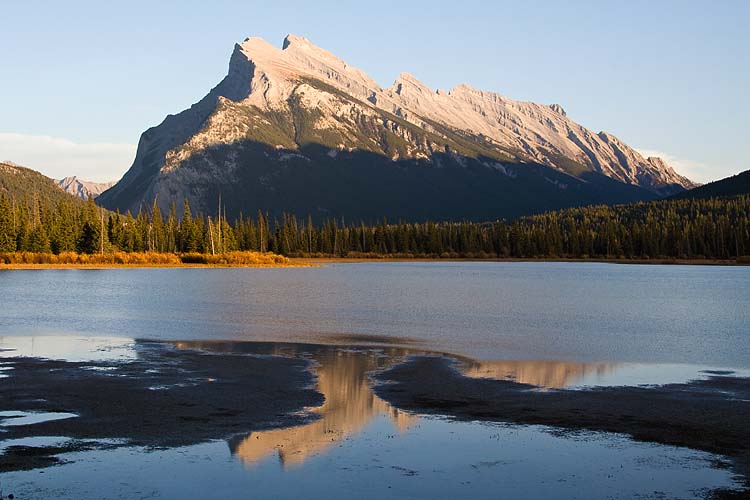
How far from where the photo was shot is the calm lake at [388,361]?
1590 centimetres

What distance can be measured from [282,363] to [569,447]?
15748 mm

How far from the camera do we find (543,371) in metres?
30.4

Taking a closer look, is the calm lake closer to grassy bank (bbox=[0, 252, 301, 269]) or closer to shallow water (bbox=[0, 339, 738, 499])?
shallow water (bbox=[0, 339, 738, 499])

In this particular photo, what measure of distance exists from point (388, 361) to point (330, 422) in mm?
11812

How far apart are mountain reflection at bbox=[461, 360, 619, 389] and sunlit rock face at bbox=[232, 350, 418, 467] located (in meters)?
4.19

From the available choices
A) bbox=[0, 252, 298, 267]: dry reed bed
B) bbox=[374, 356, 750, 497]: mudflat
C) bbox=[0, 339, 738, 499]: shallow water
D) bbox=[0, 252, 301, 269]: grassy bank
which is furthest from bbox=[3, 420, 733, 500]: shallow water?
bbox=[0, 252, 298, 267]: dry reed bed

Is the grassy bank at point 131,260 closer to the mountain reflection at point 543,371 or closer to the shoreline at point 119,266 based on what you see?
the shoreline at point 119,266

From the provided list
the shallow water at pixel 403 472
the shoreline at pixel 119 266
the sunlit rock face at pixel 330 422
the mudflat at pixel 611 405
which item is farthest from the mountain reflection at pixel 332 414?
the shoreline at pixel 119 266

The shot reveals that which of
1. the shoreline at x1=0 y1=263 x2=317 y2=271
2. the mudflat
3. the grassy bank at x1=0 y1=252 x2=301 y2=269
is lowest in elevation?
the mudflat

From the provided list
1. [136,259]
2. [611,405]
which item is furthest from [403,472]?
[136,259]

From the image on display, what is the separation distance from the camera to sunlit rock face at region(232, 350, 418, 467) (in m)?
18.2

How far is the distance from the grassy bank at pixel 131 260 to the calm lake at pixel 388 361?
63.2 metres

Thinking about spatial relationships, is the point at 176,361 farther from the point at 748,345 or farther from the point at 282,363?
the point at 748,345

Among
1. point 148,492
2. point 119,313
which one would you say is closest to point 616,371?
point 148,492
